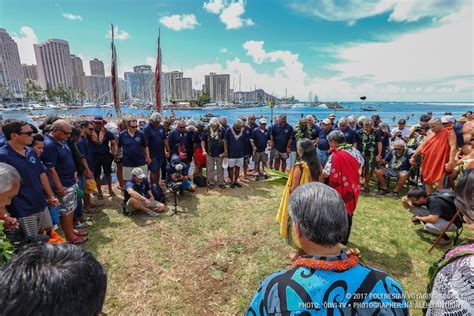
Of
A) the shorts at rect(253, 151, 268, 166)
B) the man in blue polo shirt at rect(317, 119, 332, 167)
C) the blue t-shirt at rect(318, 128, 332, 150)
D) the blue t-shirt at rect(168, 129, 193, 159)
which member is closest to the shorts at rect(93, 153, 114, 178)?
the blue t-shirt at rect(168, 129, 193, 159)

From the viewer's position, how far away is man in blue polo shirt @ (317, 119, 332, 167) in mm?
6820

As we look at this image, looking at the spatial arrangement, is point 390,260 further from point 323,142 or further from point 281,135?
point 281,135

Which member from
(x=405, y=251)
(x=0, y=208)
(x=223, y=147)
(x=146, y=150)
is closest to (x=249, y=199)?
(x=223, y=147)

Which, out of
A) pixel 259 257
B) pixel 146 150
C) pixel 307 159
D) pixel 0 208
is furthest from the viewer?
pixel 146 150

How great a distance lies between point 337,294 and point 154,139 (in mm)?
6445

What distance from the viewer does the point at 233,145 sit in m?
7.57

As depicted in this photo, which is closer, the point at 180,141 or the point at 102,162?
the point at 102,162

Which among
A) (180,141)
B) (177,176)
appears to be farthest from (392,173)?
(180,141)

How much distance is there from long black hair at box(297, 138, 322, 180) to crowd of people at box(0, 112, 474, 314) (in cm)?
2

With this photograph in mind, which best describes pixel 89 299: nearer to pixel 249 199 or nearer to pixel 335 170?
pixel 335 170

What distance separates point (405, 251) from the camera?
14.1 ft

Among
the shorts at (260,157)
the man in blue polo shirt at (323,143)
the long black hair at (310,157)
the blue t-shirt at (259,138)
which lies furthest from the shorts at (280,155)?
the long black hair at (310,157)

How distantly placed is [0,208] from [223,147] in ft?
18.2

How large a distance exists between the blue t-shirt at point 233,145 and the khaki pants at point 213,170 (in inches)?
15.8
